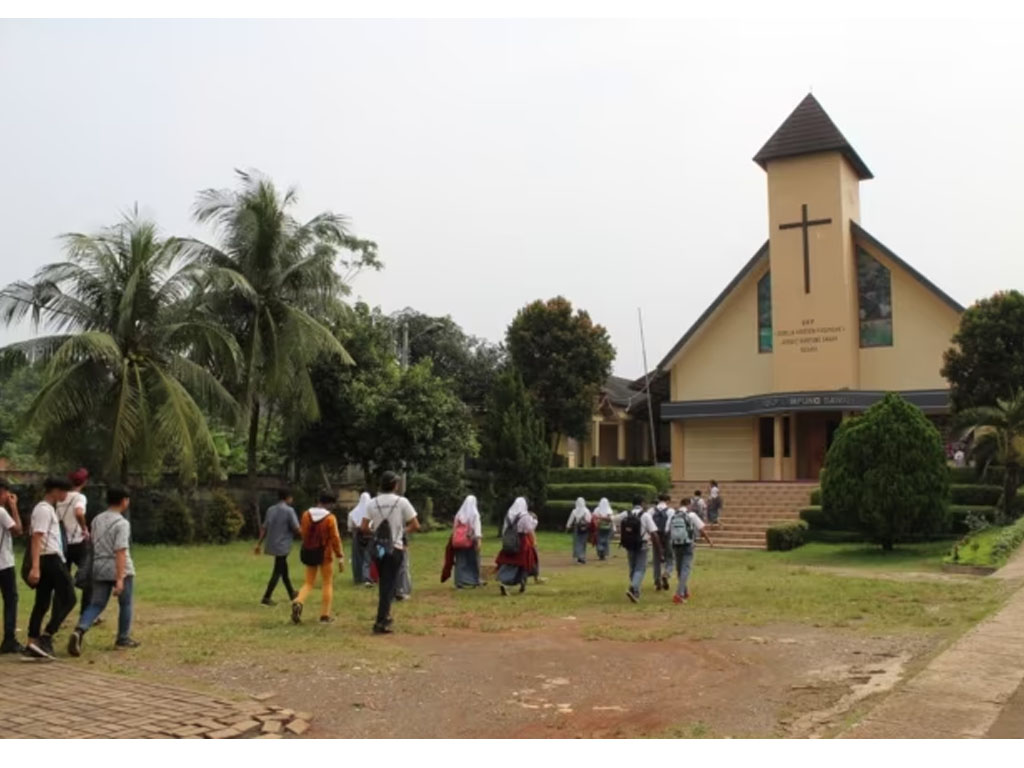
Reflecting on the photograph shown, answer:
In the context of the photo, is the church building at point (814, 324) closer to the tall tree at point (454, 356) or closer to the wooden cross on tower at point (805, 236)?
the wooden cross on tower at point (805, 236)

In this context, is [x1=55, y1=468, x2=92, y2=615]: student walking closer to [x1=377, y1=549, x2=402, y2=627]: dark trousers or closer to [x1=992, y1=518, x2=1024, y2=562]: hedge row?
[x1=377, y1=549, x2=402, y2=627]: dark trousers

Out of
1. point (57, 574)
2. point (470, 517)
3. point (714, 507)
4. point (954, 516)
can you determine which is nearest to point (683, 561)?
point (470, 517)

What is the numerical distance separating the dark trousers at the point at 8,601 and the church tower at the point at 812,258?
28946 mm

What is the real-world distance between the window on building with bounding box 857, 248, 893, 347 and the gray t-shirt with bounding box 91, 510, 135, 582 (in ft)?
98.6

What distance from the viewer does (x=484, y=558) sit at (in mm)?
20156

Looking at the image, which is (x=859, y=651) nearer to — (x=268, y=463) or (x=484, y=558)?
(x=484, y=558)

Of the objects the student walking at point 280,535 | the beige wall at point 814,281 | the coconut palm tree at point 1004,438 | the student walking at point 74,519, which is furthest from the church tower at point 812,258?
the student walking at point 74,519

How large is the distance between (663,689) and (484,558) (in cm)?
1300

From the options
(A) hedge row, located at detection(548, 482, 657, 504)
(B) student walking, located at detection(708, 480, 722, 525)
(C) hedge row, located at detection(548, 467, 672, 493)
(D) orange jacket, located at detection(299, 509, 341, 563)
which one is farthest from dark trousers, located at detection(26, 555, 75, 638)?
(C) hedge row, located at detection(548, 467, 672, 493)

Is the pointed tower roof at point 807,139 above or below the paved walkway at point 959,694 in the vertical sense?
above

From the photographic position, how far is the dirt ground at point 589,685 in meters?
6.17

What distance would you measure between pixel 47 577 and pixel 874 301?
1217 inches

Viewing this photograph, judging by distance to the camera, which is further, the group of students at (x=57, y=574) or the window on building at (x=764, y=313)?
the window on building at (x=764, y=313)

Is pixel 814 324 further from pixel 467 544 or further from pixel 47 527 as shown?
pixel 47 527
